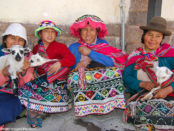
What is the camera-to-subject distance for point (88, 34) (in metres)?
2.58

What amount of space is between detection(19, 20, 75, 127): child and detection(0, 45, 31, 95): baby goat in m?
0.23

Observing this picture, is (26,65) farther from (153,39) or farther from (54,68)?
(153,39)

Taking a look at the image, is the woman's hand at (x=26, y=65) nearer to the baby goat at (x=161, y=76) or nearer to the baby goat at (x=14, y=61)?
the baby goat at (x=14, y=61)

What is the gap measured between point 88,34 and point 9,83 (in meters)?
1.26

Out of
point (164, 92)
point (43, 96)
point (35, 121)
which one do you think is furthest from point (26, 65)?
point (164, 92)

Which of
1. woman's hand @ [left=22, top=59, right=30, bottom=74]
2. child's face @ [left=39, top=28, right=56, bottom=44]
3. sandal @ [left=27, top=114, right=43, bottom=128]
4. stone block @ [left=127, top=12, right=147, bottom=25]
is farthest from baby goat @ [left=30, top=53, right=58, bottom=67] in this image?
stone block @ [left=127, top=12, right=147, bottom=25]

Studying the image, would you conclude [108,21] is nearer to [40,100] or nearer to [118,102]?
[118,102]

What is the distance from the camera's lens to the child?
2.33 metres

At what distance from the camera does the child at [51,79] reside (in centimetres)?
233

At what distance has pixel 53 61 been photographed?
2.47 meters

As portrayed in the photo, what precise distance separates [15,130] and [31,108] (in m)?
0.32

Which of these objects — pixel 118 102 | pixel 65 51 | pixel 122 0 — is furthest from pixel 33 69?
pixel 122 0

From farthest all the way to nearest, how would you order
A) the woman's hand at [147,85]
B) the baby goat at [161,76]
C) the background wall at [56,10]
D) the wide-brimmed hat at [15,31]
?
the background wall at [56,10]
the wide-brimmed hat at [15,31]
the woman's hand at [147,85]
the baby goat at [161,76]

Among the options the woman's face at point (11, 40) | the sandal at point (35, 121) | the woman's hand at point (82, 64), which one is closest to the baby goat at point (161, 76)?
the woman's hand at point (82, 64)
